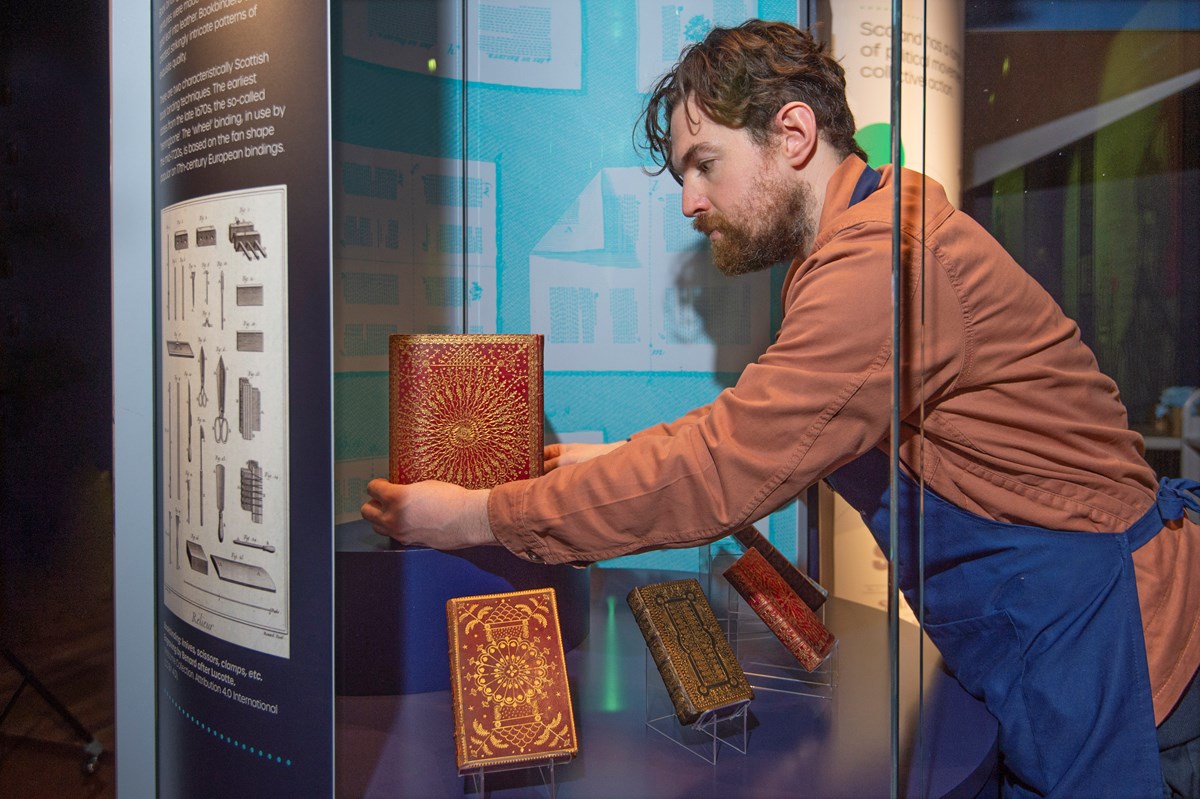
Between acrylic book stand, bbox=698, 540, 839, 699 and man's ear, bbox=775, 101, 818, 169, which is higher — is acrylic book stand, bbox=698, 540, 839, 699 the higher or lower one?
the lower one

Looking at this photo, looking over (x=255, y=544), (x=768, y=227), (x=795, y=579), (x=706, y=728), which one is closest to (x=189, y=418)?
(x=255, y=544)

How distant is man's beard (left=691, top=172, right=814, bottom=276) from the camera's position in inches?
52.4

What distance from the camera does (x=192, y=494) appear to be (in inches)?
38.5

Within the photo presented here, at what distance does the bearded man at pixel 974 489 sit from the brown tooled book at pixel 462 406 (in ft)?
0.35

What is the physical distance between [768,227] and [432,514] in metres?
0.64

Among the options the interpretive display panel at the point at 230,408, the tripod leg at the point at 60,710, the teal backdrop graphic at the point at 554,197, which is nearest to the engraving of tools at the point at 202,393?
the interpretive display panel at the point at 230,408

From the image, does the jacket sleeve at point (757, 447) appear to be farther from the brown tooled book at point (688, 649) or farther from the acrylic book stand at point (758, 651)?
the acrylic book stand at point (758, 651)

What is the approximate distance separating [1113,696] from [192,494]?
42.3 inches

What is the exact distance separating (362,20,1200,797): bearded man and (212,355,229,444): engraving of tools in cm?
34

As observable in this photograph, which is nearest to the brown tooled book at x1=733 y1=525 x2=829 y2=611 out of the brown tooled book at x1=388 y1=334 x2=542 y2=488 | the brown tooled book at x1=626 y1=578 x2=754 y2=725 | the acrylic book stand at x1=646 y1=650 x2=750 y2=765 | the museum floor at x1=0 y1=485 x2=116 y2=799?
the brown tooled book at x1=626 y1=578 x2=754 y2=725

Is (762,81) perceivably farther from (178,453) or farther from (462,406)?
(178,453)

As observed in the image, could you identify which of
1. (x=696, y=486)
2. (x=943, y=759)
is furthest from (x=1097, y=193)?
(x=943, y=759)

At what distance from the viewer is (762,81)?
→ 4.45 ft

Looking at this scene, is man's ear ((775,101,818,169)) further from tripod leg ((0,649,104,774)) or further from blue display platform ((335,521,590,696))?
tripod leg ((0,649,104,774))
